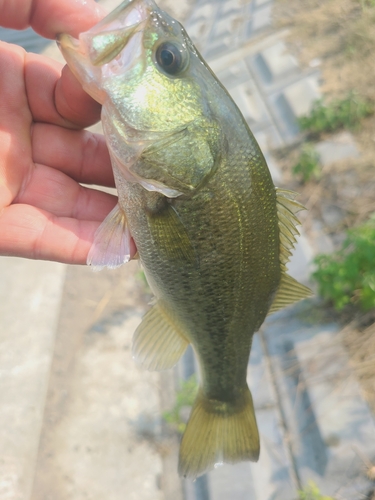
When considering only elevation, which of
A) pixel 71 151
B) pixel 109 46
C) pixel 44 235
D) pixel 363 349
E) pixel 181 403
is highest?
pixel 109 46

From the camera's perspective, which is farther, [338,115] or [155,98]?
[338,115]

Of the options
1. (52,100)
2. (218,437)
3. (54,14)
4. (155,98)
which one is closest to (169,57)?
(155,98)

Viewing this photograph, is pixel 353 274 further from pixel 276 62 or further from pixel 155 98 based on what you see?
pixel 276 62

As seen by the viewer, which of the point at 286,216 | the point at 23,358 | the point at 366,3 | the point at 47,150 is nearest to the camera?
the point at 286,216

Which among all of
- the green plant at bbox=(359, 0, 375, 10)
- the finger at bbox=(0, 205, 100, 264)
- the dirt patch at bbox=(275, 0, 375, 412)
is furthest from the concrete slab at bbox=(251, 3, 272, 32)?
the finger at bbox=(0, 205, 100, 264)

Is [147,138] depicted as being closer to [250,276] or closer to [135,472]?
[250,276]

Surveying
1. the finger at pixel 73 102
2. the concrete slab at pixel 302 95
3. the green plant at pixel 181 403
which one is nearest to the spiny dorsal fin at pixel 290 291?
the finger at pixel 73 102

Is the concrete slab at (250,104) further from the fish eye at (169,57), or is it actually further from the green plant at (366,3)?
the fish eye at (169,57)
